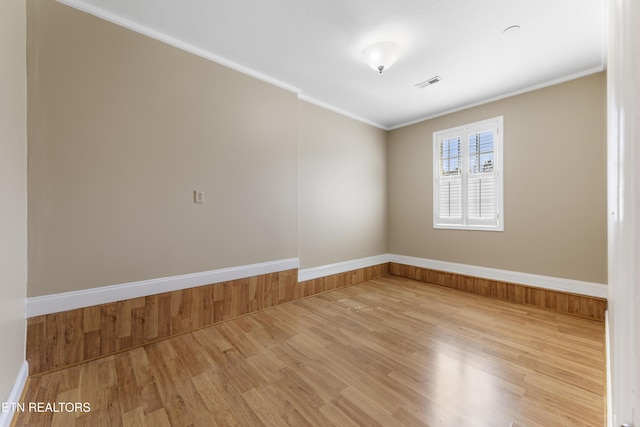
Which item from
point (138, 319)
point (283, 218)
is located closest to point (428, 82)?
point (283, 218)

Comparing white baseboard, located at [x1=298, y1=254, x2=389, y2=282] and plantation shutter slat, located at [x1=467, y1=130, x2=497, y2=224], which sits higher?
plantation shutter slat, located at [x1=467, y1=130, x2=497, y2=224]

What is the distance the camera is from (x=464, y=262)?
385 centimetres

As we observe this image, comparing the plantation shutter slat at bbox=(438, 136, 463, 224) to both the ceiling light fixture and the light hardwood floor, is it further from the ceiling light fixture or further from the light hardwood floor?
the ceiling light fixture

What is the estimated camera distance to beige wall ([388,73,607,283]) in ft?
9.32

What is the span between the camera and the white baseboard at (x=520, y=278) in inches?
112

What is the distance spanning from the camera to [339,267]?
4008 millimetres

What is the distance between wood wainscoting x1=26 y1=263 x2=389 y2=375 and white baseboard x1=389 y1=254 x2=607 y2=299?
2484mm

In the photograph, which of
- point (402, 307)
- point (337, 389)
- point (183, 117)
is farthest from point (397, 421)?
point (183, 117)

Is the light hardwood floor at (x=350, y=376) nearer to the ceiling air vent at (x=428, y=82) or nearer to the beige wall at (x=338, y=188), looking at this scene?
the beige wall at (x=338, y=188)

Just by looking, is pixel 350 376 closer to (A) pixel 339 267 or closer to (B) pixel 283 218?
(B) pixel 283 218

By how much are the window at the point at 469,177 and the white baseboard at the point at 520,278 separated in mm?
608

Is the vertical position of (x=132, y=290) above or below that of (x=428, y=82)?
below

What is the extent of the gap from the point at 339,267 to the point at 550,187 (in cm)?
298

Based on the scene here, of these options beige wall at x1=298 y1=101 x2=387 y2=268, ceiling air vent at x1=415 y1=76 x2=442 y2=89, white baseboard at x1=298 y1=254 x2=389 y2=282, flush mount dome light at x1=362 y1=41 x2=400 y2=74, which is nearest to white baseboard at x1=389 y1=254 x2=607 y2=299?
white baseboard at x1=298 y1=254 x2=389 y2=282
